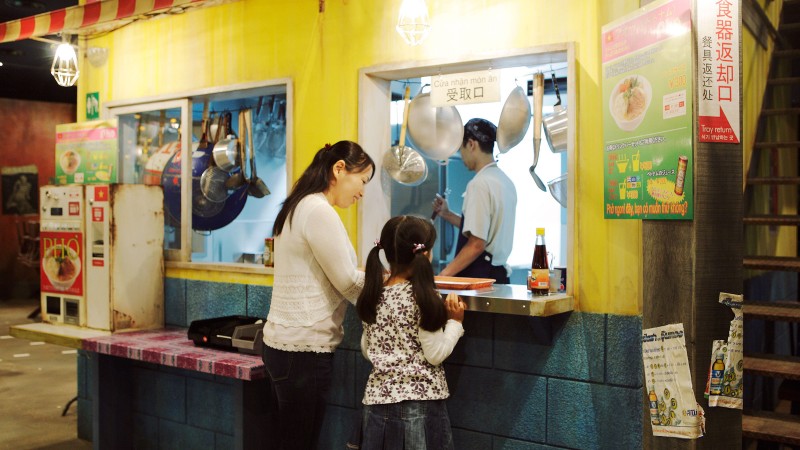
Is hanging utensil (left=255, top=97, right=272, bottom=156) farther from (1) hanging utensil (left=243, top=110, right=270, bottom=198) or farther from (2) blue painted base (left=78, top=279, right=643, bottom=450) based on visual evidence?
(2) blue painted base (left=78, top=279, right=643, bottom=450)

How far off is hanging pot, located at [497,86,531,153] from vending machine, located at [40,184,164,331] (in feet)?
7.43

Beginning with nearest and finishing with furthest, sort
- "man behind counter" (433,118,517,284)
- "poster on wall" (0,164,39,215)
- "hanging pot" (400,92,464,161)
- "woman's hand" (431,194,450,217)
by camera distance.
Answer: "hanging pot" (400,92,464,161) → "man behind counter" (433,118,517,284) → "woman's hand" (431,194,450,217) → "poster on wall" (0,164,39,215)

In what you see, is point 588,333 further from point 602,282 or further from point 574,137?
point 574,137

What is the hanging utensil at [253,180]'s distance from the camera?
486 cm

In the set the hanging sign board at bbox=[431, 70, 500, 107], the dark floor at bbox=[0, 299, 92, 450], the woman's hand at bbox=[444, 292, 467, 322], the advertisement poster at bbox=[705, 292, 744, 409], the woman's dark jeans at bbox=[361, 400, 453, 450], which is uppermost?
the hanging sign board at bbox=[431, 70, 500, 107]

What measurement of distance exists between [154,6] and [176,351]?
1.90 m

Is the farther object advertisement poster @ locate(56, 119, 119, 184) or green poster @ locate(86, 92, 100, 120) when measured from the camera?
green poster @ locate(86, 92, 100, 120)

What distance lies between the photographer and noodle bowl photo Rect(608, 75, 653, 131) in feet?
9.27

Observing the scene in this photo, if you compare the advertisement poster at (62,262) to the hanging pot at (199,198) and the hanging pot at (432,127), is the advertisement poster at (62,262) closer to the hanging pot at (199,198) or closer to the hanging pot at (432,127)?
the hanging pot at (199,198)

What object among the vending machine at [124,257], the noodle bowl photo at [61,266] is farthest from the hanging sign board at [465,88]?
the noodle bowl photo at [61,266]

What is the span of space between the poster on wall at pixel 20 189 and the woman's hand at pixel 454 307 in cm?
1253

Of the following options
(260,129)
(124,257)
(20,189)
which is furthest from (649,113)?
(20,189)

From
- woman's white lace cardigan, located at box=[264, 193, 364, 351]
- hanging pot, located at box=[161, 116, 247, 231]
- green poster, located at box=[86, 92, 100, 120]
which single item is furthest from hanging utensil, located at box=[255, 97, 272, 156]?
woman's white lace cardigan, located at box=[264, 193, 364, 351]

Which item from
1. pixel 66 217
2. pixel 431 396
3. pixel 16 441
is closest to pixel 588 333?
pixel 431 396
